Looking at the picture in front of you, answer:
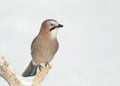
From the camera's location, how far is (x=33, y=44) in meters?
31.1

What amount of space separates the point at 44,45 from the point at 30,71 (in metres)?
1.18

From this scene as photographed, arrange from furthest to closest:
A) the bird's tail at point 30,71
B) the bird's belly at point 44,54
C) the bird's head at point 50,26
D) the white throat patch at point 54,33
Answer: the bird's tail at point 30,71
the bird's belly at point 44,54
the white throat patch at point 54,33
the bird's head at point 50,26

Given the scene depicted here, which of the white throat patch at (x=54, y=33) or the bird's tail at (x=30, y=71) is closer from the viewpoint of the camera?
the white throat patch at (x=54, y=33)

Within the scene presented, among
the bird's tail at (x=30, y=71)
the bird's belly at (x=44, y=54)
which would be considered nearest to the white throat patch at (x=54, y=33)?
the bird's belly at (x=44, y=54)

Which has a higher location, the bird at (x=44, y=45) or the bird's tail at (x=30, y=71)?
the bird at (x=44, y=45)

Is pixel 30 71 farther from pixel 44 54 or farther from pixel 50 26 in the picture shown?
pixel 50 26

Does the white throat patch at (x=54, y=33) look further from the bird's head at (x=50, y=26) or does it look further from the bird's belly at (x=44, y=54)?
the bird's belly at (x=44, y=54)

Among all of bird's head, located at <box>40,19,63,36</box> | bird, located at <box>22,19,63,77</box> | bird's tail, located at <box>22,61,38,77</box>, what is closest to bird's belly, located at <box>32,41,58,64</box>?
bird, located at <box>22,19,63,77</box>

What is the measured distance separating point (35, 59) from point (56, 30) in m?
1.26

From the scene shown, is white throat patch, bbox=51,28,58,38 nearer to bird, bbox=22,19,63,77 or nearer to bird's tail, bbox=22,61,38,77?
bird, bbox=22,19,63,77

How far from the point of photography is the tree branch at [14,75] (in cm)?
3098

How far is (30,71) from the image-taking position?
104ft

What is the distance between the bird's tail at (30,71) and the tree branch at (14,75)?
527 millimetres

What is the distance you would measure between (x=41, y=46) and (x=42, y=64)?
664 mm
